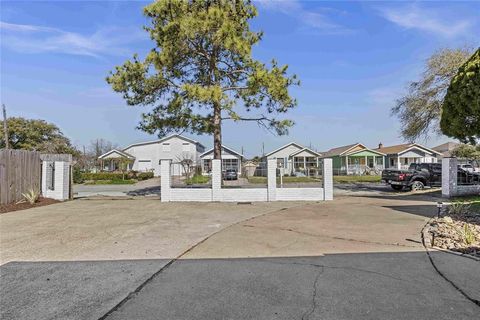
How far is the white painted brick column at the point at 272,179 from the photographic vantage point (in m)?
15.8

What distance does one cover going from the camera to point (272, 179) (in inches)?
627

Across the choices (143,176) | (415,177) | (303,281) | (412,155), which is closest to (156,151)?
(143,176)

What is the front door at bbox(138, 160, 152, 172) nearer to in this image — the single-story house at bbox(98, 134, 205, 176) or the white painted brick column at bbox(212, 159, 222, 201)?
the single-story house at bbox(98, 134, 205, 176)

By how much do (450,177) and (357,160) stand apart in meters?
33.4

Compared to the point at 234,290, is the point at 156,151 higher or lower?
higher

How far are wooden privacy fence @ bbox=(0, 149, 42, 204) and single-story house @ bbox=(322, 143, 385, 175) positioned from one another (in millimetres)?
37555

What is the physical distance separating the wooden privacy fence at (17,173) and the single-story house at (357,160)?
3755 centimetres

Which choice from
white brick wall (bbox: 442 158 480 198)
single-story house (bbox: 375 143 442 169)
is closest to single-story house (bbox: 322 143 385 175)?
single-story house (bbox: 375 143 442 169)

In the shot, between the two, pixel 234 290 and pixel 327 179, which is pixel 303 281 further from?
pixel 327 179

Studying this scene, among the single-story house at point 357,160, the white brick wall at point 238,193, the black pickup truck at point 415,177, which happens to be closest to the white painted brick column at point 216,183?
the white brick wall at point 238,193

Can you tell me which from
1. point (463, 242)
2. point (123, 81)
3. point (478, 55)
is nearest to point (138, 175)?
point (123, 81)

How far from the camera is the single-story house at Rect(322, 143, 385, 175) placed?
47391mm

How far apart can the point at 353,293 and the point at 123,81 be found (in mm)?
15270

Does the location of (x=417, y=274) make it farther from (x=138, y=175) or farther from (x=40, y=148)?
(x=40, y=148)
